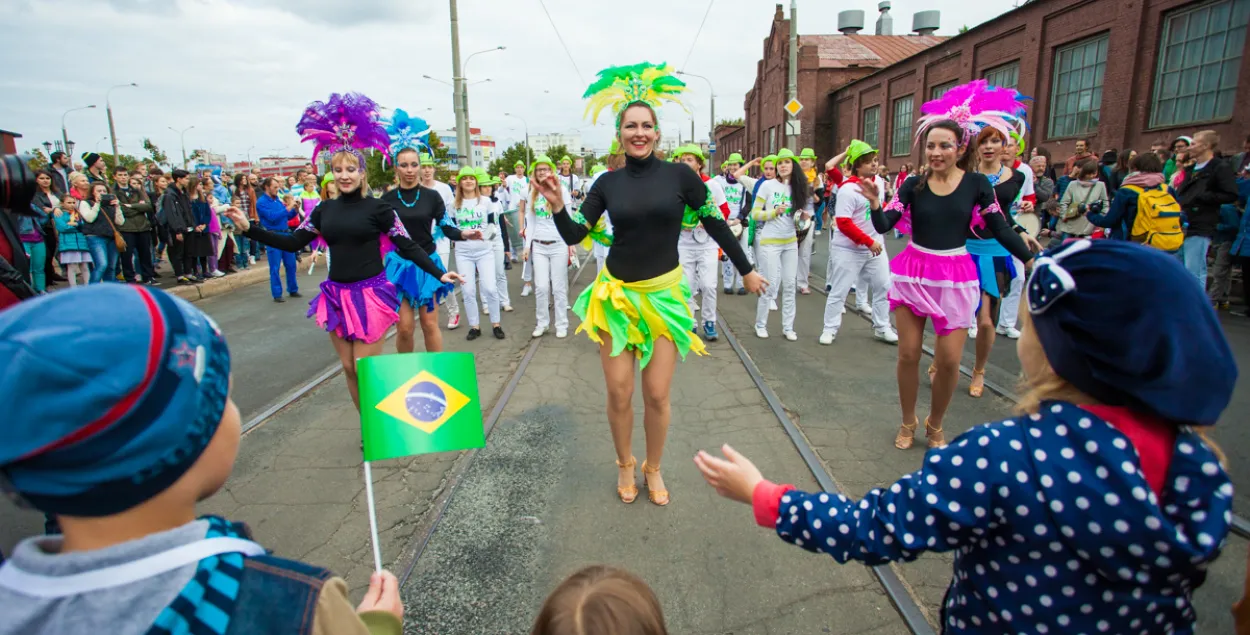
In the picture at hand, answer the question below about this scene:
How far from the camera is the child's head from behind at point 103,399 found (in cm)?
86

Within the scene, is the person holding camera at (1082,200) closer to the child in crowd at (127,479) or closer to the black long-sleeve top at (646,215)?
the black long-sleeve top at (646,215)

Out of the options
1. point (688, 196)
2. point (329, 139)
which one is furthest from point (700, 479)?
point (329, 139)

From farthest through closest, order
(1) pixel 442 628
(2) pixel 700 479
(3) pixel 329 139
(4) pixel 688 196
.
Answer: (3) pixel 329 139 < (2) pixel 700 479 < (4) pixel 688 196 < (1) pixel 442 628

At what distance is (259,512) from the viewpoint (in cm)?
367

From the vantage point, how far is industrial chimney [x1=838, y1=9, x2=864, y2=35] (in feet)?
139

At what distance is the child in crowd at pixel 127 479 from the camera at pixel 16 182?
1911 mm

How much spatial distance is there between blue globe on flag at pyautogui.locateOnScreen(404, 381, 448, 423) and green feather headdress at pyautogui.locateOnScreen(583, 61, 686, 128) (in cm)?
225

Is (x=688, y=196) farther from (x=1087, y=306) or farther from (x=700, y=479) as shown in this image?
(x=1087, y=306)

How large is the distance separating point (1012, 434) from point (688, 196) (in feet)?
8.25

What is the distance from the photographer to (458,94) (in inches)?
693

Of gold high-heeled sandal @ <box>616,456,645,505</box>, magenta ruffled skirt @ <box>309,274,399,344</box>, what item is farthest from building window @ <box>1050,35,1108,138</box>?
magenta ruffled skirt @ <box>309,274,399,344</box>

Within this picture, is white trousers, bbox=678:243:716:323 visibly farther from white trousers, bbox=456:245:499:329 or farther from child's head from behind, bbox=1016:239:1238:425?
child's head from behind, bbox=1016:239:1238:425

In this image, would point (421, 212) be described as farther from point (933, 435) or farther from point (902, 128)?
point (902, 128)

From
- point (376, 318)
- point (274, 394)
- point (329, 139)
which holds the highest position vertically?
point (329, 139)
